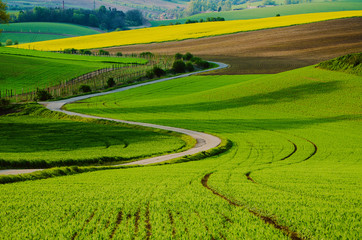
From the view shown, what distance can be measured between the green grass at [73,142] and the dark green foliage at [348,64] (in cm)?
4272

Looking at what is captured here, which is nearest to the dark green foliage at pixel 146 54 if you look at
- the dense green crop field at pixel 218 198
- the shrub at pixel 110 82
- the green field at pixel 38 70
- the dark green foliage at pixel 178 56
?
the green field at pixel 38 70

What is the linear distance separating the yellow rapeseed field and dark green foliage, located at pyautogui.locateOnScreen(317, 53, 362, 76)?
84839 mm

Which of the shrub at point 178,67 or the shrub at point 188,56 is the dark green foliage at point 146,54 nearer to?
the shrub at point 188,56

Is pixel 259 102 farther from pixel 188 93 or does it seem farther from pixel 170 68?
pixel 170 68

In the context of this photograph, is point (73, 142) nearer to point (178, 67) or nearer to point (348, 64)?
point (348, 64)

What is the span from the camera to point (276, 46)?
4983 inches

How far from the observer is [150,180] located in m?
19.8

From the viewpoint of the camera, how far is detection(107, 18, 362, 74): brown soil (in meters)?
102

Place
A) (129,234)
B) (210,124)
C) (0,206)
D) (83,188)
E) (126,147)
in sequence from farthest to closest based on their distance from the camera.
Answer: (210,124), (126,147), (83,188), (0,206), (129,234)

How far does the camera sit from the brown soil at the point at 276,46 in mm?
102250

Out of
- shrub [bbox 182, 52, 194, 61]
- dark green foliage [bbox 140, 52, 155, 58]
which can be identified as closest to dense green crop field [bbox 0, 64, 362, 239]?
shrub [bbox 182, 52, 194, 61]

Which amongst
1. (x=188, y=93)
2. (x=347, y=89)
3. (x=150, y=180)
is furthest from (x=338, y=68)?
(x=150, y=180)

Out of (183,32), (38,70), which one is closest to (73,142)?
(38,70)

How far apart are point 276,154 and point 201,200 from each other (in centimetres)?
1922
